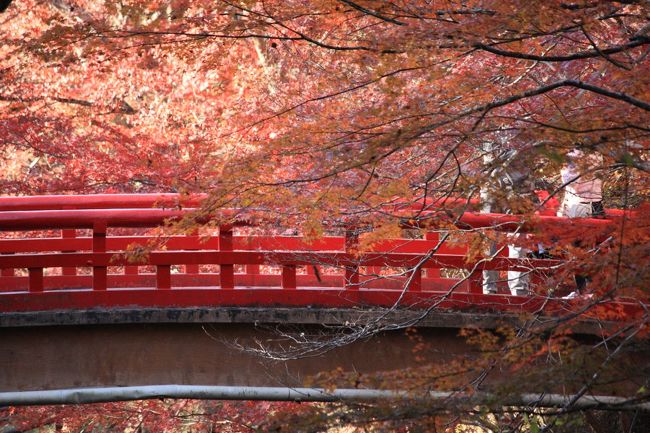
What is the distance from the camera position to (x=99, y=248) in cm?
646

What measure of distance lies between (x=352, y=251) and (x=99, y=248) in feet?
6.37

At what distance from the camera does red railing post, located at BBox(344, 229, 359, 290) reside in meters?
6.45

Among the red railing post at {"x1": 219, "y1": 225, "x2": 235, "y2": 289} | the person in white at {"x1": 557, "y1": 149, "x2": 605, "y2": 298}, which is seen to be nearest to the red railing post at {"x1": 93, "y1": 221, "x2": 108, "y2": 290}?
the red railing post at {"x1": 219, "y1": 225, "x2": 235, "y2": 289}

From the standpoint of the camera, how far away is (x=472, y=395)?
4.06 meters

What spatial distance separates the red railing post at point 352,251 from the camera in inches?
254

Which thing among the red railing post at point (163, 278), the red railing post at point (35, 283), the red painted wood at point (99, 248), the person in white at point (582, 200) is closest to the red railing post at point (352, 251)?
the red railing post at point (163, 278)

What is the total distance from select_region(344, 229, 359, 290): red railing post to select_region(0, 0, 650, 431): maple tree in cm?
35

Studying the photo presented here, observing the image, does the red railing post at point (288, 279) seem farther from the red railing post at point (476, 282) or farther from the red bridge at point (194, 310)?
the red railing post at point (476, 282)


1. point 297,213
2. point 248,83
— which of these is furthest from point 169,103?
point 297,213

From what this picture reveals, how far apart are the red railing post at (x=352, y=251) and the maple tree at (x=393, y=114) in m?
0.35

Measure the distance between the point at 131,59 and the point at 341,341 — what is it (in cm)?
805

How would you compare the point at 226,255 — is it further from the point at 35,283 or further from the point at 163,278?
the point at 35,283

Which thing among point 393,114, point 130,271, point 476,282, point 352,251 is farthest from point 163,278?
point 393,114

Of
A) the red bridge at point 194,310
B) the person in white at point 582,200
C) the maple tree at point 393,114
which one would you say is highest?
the maple tree at point 393,114
